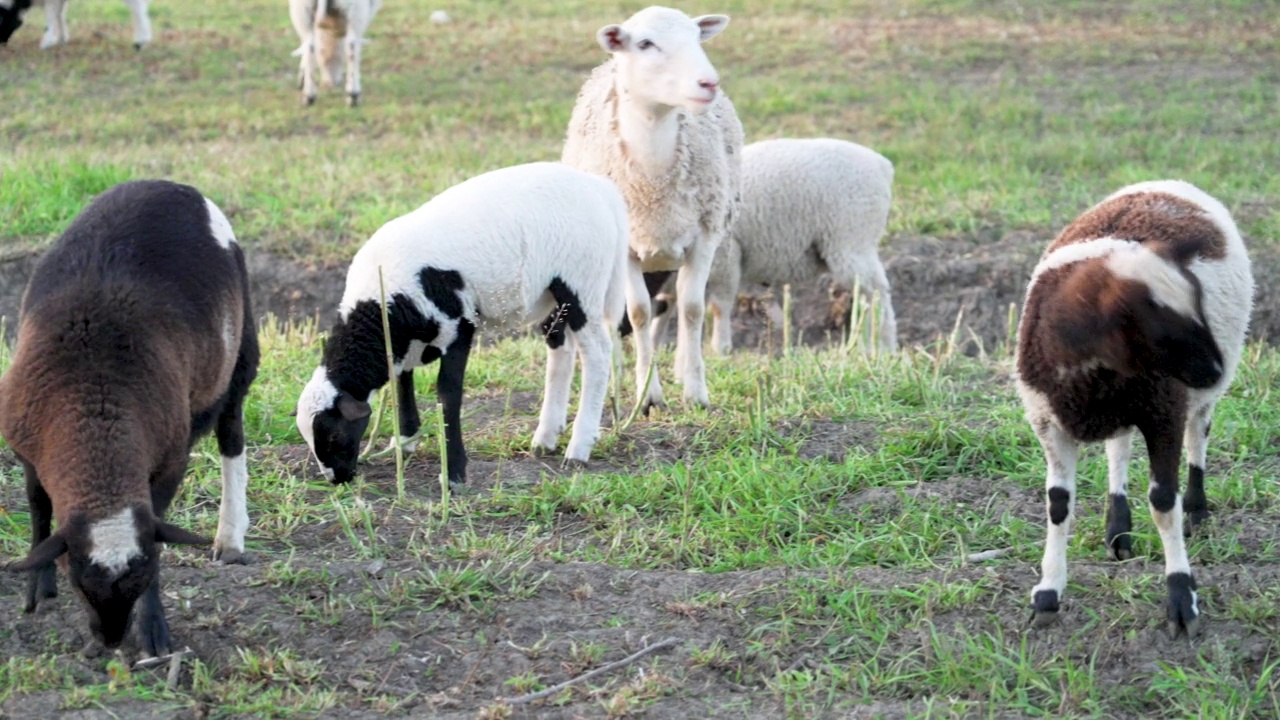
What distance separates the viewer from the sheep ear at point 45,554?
155 inches

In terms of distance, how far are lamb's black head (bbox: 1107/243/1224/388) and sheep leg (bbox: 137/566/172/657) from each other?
2789 mm

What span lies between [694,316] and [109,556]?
3796 mm

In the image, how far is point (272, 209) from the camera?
10547 millimetres

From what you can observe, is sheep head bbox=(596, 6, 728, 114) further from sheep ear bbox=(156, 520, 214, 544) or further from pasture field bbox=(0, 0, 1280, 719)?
sheep ear bbox=(156, 520, 214, 544)

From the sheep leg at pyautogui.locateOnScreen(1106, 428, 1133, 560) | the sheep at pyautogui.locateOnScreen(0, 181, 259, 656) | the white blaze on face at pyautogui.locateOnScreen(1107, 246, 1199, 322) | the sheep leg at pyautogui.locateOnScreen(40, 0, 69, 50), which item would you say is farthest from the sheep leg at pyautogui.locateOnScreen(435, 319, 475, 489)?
the sheep leg at pyautogui.locateOnScreen(40, 0, 69, 50)

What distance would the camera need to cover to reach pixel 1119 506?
16.6 ft

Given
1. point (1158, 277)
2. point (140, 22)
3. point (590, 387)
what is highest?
point (140, 22)

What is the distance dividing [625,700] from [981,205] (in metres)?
7.47

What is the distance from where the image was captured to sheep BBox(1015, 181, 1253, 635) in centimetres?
409

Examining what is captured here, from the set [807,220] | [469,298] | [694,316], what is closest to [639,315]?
[694,316]

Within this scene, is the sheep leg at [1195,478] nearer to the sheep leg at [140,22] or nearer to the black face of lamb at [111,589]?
the black face of lamb at [111,589]

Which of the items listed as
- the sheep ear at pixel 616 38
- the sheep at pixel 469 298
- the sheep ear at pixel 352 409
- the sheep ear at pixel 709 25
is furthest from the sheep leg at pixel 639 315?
the sheep ear at pixel 352 409

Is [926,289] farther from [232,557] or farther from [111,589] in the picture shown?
[111,589]

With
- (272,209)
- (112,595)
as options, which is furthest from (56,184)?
(112,595)
